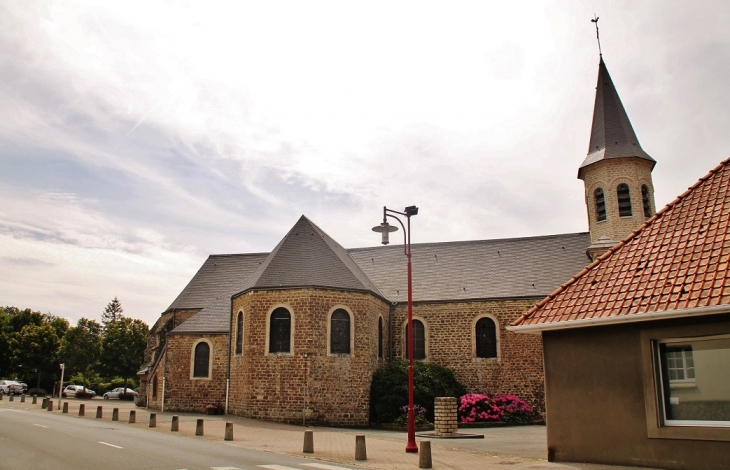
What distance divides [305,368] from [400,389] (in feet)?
12.7

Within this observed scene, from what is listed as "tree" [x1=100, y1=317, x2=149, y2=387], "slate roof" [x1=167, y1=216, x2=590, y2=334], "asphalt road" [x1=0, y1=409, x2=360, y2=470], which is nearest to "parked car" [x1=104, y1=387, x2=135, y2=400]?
"tree" [x1=100, y1=317, x2=149, y2=387]

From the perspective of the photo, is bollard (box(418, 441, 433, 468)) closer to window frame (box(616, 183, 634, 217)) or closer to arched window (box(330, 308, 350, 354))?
arched window (box(330, 308, 350, 354))

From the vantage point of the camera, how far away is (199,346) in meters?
26.1

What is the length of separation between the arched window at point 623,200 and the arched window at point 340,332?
42.9 feet

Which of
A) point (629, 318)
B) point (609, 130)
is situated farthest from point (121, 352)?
point (629, 318)

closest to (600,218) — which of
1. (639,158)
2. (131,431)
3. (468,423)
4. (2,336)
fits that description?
(639,158)

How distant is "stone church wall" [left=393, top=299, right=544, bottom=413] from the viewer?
2469cm

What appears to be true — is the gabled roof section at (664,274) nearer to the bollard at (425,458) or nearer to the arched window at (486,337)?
the bollard at (425,458)

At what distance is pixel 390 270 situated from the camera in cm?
2964

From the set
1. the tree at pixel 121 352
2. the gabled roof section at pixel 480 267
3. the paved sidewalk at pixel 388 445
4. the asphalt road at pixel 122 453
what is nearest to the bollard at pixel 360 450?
the paved sidewalk at pixel 388 445

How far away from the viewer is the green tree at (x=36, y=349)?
158 feet

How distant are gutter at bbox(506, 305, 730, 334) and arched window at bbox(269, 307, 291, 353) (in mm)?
13349

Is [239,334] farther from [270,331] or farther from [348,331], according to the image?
[348,331]

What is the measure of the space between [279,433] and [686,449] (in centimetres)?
1255
